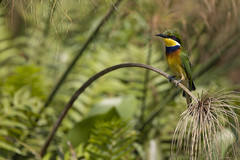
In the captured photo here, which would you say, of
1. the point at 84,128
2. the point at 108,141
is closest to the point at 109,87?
the point at 84,128

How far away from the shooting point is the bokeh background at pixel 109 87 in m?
2.48

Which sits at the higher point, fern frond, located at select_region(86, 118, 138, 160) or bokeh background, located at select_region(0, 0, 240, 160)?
bokeh background, located at select_region(0, 0, 240, 160)

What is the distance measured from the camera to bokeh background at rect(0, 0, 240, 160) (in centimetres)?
248

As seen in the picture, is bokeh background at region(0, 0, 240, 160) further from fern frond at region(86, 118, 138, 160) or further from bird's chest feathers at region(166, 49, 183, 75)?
bird's chest feathers at region(166, 49, 183, 75)

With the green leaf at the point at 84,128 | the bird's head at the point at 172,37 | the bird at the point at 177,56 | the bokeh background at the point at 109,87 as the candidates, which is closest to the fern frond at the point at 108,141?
the bokeh background at the point at 109,87

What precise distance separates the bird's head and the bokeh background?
299 millimetres

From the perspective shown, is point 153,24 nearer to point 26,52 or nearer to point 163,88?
point 163,88

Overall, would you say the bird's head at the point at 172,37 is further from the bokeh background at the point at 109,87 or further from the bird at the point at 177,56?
the bokeh background at the point at 109,87

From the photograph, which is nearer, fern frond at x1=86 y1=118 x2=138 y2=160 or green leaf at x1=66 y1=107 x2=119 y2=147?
fern frond at x1=86 y1=118 x2=138 y2=160

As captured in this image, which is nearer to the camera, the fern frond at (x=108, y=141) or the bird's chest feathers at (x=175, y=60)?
the bird's chest feathers at (x=175, y=60)

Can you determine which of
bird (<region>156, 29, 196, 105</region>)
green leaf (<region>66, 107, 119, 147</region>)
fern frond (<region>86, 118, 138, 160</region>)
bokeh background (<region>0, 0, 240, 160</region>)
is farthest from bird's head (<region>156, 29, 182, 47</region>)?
green leaf (<region>66, 107, 119, 147</region>)

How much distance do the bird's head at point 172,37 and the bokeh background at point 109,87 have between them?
0.30m

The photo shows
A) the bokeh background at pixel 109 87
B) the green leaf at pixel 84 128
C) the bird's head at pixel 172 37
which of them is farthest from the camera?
the green leaf at pixel 84 128

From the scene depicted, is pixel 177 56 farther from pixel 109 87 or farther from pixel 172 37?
pixel 109 87
